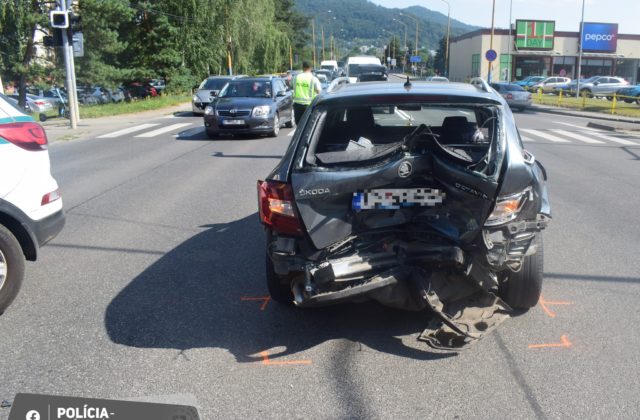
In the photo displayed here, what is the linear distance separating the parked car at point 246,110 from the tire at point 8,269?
12.2m

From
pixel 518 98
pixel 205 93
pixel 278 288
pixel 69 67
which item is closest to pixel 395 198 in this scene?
pixel 278 288

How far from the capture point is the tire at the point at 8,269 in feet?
15.7

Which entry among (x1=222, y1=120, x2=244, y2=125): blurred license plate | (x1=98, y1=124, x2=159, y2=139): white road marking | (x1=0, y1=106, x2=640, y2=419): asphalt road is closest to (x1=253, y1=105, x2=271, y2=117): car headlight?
(x1=222, y1=120, x2=244, y2=125): blurred license plate

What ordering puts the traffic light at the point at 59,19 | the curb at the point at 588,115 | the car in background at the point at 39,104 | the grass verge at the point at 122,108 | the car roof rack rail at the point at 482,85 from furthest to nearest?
the car in background at the point at 39,104, the grass verge at the point at 122,108, the curb at the point at 588,115, the traffic light at the point at 59,19, the car roof rack rail at the point at 482,85

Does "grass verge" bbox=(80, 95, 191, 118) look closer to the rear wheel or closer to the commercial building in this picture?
the rear wheel

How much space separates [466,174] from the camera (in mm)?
4051

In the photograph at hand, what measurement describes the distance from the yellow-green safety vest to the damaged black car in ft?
→ 30.0

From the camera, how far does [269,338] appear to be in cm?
436

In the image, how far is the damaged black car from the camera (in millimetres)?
4008

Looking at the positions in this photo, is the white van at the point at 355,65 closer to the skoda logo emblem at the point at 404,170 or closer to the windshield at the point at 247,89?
the windshield at the point at 247,89

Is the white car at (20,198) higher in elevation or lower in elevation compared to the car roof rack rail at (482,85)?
lower

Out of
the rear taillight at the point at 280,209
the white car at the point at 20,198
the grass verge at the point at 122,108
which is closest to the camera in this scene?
the rear taillight at the point at 280,209

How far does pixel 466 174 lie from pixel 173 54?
3786 cm

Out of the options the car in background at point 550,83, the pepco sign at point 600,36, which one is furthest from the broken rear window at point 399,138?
the pepco sign at point 600,36
